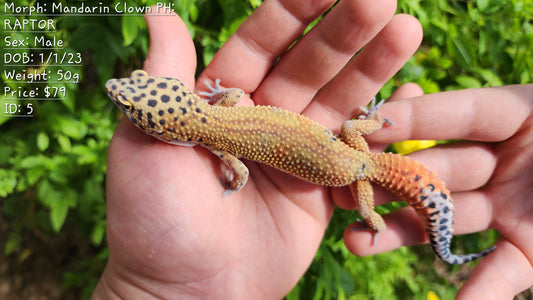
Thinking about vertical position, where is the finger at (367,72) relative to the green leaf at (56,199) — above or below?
above

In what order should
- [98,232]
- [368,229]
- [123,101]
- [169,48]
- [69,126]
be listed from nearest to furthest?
[123,101] → [169,48] → [69,126] → [368,229] → [98,232]

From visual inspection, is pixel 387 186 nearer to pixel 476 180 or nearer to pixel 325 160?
pixel 325 160

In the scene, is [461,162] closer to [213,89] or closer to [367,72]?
[367,72]

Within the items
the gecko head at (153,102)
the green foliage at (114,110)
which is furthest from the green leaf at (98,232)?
the gecko head at (153,102)

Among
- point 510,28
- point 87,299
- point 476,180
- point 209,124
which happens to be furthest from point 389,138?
point 87,299

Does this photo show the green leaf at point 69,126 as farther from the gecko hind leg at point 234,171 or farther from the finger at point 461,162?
the finger at point 461,162

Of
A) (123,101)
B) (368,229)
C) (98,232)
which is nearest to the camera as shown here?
(123,101)

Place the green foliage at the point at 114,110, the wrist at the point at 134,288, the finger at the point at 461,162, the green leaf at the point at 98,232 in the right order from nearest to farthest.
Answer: the green foliage at the point at 114,110, the wrist at the point at 134,288, the finger at the point at 461,162, the green leaf at the point at 98,232

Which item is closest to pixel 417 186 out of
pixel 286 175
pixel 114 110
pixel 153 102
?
pixel 286 175
